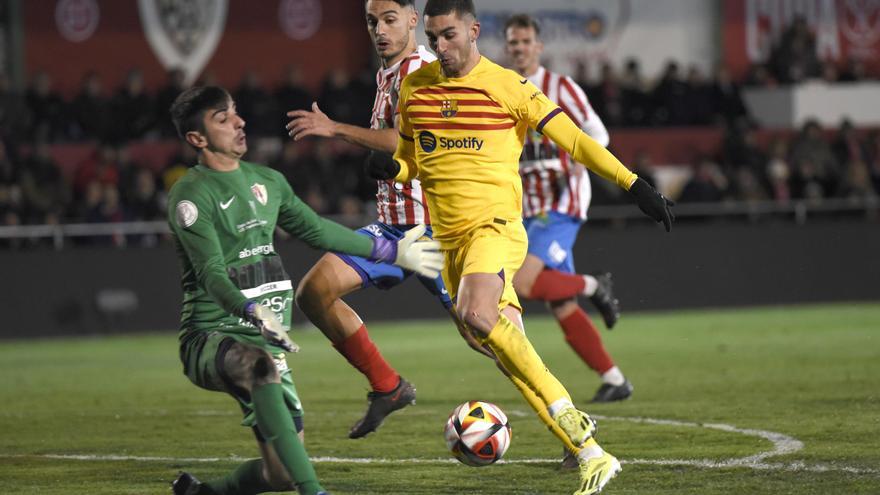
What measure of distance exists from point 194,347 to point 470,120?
1.65m

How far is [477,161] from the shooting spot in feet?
21.9

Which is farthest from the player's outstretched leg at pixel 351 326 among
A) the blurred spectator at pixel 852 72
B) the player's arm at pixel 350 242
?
the blurred spectator at pixel 852 72

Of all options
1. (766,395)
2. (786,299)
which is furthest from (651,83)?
(766,395)

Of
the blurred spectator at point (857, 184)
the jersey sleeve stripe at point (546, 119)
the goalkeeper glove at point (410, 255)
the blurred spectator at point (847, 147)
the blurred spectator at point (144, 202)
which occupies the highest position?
the jersey sleeve stripe at point (546, 119)

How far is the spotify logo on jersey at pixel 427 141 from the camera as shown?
6770 mm

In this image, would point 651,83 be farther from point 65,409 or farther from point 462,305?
point 462,305

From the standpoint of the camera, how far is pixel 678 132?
21688 millimetres

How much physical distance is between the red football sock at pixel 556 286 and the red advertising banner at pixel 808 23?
53.3 feet

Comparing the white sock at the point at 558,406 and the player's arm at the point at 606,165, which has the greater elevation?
the player's arm at the point at 606,165

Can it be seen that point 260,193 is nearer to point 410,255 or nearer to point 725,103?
point 410,255

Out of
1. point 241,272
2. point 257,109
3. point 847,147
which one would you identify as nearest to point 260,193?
point 241,272

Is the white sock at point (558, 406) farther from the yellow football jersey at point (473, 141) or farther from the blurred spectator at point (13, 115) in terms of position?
the blurred spectator at point (13, 115)

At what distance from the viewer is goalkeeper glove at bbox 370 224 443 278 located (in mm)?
6234

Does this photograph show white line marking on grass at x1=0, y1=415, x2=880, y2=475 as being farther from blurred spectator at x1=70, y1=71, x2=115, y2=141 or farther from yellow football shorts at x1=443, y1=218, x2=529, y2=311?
blurred spectator at x1=70, y1=71, x2=115, y2=141
